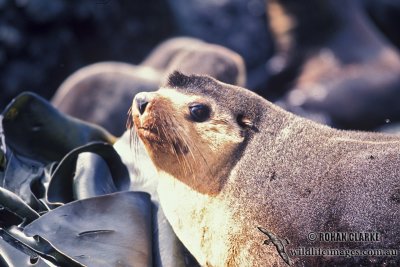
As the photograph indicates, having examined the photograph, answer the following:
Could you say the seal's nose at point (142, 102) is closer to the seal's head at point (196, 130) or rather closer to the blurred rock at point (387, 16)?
the seal's head at point (196, 130)

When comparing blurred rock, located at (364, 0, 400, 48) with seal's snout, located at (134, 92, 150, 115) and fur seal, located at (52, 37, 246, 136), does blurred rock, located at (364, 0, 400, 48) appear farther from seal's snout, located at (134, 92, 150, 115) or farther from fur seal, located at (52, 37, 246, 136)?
seal's snout, located at (134, 92, 150, 115)

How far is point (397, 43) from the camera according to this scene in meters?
14.2

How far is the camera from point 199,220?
268 cm

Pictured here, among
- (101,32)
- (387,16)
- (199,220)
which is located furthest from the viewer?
(387,16)

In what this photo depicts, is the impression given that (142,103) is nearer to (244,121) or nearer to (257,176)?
(244,121)

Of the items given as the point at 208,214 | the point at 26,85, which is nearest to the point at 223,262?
the point at 208,214

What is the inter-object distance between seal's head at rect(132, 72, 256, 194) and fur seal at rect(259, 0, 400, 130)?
7228 millimetres

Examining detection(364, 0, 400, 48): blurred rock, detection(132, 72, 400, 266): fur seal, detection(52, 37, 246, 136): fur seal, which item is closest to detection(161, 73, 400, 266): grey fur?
detection(132, 72, 400, 266): fur seal

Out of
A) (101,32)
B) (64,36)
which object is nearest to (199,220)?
(64,36)

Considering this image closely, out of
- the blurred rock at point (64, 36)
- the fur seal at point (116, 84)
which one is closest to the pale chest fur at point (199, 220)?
the fur seal at point (116, 84)

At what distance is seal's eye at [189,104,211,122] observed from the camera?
9.01ft

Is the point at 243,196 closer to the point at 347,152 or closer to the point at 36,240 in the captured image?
the point at 347,152

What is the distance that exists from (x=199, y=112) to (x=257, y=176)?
0.34 meters

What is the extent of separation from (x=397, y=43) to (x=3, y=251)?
12.4 m
